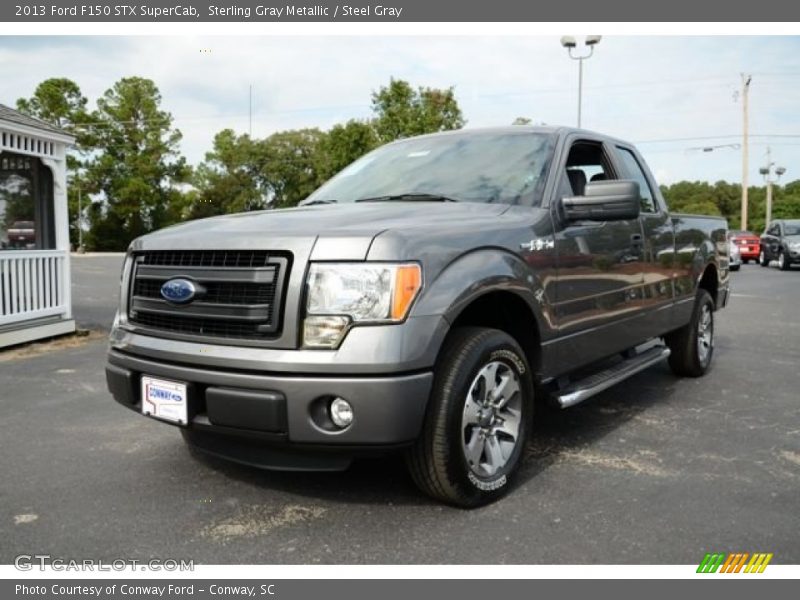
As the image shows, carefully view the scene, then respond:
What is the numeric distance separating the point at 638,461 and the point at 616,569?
4.29 ft

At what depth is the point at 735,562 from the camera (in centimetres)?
262

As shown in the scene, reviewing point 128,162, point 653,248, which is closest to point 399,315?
point 653,248

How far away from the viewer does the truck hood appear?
275 cm

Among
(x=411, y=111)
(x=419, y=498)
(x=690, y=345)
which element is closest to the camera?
(x=419, y=498)

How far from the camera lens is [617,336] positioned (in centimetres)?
436

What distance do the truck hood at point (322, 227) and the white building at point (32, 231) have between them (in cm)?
586

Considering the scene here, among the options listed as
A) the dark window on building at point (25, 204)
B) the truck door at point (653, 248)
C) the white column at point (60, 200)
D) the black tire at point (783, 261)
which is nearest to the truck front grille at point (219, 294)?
the truck door at point (653, 248)

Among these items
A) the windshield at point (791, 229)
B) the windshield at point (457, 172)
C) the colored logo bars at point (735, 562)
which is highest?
the windshield at point (791, 229)

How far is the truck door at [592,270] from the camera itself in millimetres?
3719

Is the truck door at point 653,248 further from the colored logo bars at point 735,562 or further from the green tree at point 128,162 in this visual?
the green tree at point 128,162

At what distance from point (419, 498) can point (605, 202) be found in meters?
1.77

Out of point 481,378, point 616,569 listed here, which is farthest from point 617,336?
point 616,569

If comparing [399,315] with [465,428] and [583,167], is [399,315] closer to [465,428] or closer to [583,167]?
[465,428]
